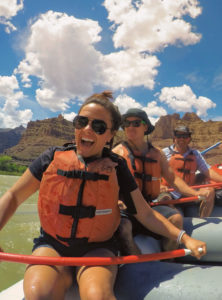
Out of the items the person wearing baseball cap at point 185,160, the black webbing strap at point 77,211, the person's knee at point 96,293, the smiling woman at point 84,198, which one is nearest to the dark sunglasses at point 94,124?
the smiling woman at point 84,198

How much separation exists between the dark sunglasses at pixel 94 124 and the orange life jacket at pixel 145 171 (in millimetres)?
812

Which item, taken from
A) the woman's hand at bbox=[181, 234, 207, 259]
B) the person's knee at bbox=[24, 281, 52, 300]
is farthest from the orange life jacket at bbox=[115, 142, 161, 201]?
the person's knee at bbox=[24, 281, 52, 300]

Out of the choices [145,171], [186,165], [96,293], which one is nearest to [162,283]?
[96,293]

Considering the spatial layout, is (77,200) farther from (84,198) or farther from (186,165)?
(186,165)

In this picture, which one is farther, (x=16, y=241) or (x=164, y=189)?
(x=16, y=241)

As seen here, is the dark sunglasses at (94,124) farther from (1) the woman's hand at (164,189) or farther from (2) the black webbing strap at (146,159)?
(1) the woman's hand at (164,189)

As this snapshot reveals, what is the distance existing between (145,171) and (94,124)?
35.9 inches

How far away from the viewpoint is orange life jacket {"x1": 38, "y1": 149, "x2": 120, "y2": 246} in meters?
1.25

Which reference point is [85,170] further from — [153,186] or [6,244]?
[6,244]

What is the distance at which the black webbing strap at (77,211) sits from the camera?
1253 mm

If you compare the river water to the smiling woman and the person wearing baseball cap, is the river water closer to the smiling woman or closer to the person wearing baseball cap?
the smiling woman

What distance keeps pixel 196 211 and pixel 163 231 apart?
1.77 meters

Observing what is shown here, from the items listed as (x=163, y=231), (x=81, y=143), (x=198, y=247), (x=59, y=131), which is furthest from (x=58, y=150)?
(x=59, y=131)

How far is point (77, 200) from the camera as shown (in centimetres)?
127
